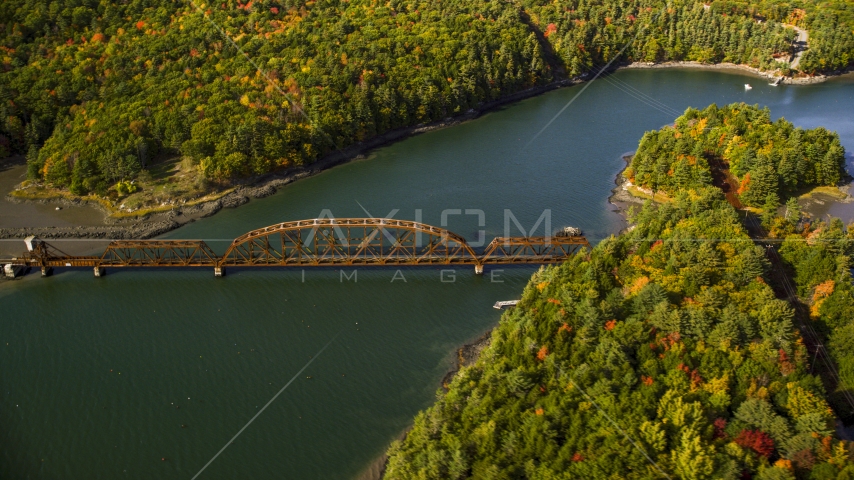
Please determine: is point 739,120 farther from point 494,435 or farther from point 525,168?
point 494,435

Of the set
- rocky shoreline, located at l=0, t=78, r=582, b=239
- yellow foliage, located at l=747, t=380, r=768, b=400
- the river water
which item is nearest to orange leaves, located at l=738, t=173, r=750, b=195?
A: the river water

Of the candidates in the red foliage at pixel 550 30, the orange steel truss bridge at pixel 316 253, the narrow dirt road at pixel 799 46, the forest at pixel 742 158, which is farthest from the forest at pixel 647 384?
the narrow dirt road at pixel 799 46

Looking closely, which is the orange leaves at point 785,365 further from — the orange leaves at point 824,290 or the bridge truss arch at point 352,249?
the bridge truss arch at point 352,249

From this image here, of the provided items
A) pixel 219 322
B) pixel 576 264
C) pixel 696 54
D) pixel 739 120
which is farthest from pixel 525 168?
pixel 696 54

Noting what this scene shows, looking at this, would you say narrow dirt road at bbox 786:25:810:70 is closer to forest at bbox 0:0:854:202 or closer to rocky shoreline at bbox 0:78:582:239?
forest at bbox 0:0:854:202

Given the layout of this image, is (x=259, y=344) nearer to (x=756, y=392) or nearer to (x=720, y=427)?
(x=720, y=427)

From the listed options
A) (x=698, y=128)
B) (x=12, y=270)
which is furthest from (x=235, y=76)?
(x=698, y=128)
